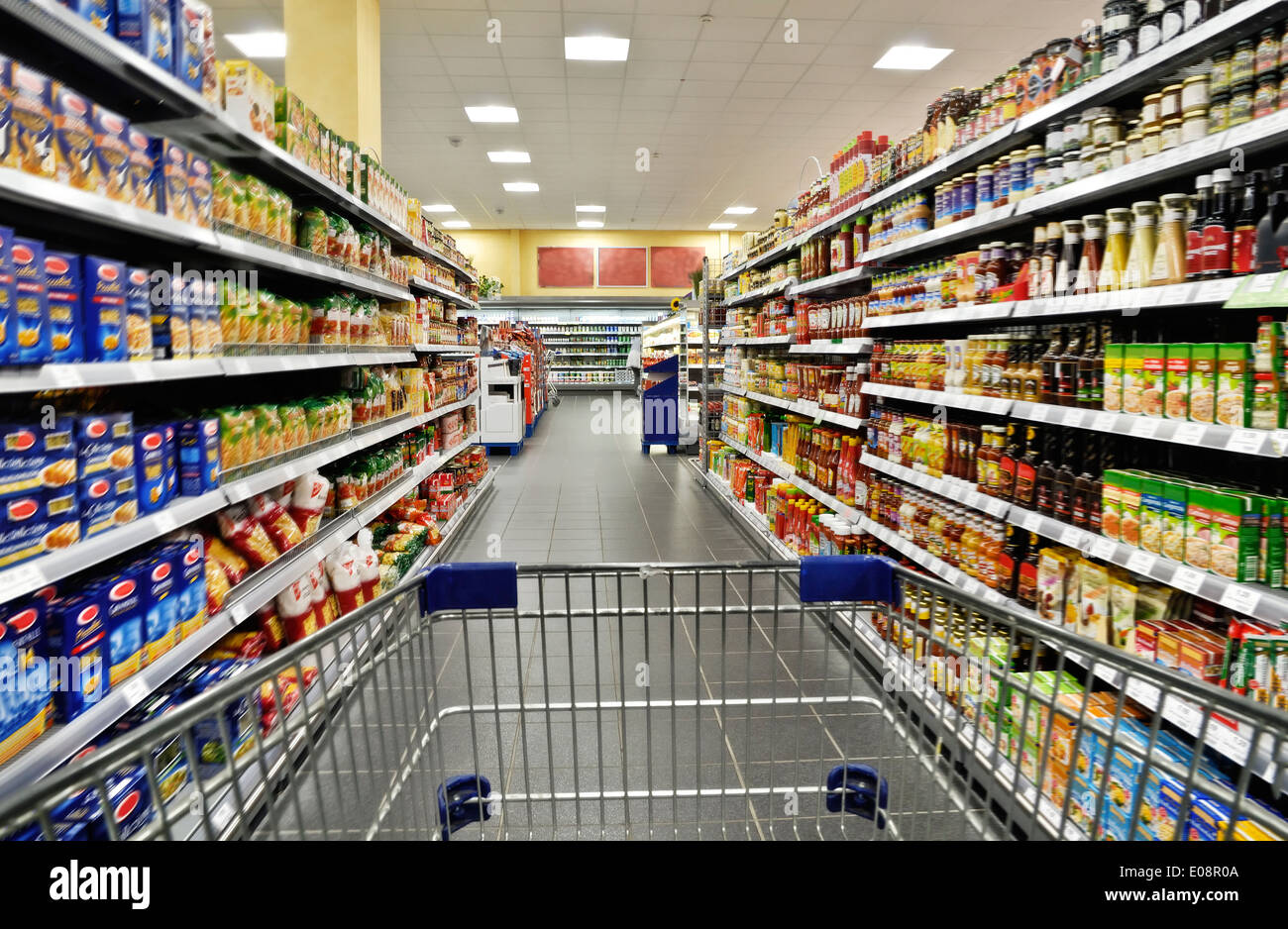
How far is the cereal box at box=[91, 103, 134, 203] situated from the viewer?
182 cm

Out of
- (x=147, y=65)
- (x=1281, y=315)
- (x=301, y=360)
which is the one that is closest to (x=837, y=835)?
(x=1281, y=315)

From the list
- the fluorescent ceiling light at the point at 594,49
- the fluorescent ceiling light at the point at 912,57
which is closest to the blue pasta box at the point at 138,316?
the fluorescent ceiling light at the point at 594,49

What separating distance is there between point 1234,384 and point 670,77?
26.7ft

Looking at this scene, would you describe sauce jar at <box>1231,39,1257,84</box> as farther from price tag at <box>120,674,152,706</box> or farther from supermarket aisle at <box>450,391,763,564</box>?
price tag at <box>120,674,152,706</box>

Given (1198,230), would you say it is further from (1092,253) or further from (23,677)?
(23,677)

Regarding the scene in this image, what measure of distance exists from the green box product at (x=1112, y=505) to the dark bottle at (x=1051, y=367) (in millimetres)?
341

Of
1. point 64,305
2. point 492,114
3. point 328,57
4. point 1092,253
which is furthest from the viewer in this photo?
point 492,114

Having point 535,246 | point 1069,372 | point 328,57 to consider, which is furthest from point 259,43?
point 535,246

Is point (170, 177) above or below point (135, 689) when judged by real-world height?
above

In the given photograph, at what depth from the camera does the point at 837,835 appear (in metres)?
2.27

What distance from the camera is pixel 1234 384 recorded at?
6.02ft

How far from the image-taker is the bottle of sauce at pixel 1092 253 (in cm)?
233

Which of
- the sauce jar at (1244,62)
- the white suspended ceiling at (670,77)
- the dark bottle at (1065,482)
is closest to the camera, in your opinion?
the sauce jar at (1244,62)

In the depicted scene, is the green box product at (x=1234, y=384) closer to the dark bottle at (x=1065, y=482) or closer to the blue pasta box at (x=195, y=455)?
the dark bottle at (x=1065, y=482)
